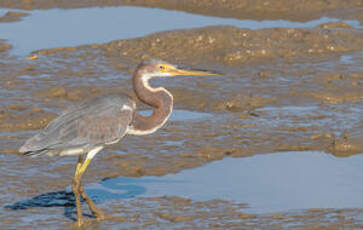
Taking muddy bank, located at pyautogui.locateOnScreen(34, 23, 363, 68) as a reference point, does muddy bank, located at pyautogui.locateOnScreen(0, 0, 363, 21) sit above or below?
above

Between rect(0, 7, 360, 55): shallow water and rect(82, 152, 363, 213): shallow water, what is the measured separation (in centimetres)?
547

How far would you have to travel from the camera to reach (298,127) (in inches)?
382

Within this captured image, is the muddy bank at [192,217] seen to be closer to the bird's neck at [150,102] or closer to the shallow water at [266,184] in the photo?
the shallow water at [266,184]

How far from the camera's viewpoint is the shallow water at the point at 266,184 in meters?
7.59

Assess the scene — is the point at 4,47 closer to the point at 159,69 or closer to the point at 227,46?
the point at 227,46

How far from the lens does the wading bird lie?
23.4 feet

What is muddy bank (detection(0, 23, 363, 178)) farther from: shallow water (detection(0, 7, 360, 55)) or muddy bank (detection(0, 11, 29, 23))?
muddy bank (detection(0, 11, 29, 23))

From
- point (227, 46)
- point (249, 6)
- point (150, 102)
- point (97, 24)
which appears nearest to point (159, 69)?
point (150, 102)

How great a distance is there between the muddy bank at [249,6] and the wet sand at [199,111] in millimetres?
1570

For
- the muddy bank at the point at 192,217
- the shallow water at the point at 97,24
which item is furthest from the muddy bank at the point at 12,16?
the muddy bank at the point at 192,217

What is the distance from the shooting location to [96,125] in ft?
23.7

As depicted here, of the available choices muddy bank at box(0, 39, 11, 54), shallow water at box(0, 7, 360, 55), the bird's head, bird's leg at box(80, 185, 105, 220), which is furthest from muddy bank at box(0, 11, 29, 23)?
bird's leg at box(80, 185, 105, 220)

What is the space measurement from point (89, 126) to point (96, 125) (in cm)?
6

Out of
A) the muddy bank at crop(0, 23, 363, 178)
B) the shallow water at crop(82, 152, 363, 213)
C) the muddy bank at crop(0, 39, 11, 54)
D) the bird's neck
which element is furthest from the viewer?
the muddy bank at crop(0, 39, 11, 54)
